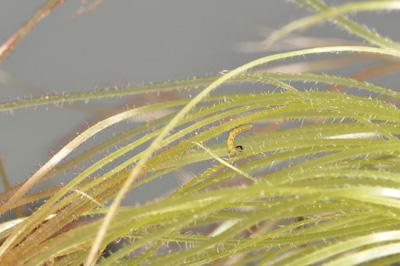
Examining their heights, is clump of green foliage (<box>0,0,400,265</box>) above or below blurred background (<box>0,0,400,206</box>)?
below

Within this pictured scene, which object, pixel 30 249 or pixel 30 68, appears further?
pixel 30 68

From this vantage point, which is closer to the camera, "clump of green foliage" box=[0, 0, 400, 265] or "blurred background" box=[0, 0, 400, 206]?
"clump of green foliage" box=[0, 0, 400, 265]

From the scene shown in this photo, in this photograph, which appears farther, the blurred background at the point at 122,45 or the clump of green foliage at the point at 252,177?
the blurred background at the point at 122,45

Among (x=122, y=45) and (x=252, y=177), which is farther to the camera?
(x=122, y=45)

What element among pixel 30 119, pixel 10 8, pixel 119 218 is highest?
pixel 10 8

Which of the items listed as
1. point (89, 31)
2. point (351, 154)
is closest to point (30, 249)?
point (351, 154)

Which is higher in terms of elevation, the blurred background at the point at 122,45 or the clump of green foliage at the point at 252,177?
the blurred background at the point at 122,45

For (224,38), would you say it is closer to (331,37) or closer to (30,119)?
(331,37)

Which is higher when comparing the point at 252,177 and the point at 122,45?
the point at 122,45
